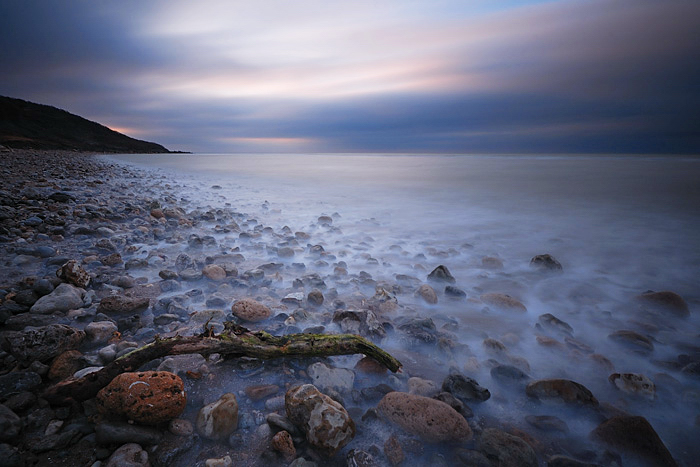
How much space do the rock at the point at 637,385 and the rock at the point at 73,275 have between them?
433 centimetres

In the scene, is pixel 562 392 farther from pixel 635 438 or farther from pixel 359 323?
pixel 359 323

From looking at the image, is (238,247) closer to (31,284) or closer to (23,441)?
(31,284)

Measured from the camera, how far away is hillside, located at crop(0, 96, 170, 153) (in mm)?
76250

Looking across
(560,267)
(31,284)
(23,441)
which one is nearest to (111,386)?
(23,441)

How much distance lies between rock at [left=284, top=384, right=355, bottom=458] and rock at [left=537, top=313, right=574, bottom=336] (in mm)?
2106

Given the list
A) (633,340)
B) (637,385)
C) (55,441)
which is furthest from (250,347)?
(633,340)

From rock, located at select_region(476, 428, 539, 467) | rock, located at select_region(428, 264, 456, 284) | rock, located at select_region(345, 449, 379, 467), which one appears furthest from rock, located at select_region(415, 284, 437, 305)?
rock, located at select_region(345, 449, 379, 467)

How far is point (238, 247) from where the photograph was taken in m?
4.68

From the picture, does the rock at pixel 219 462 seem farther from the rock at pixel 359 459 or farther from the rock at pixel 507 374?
the rock at pixel 507 374

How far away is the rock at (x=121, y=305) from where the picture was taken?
8.10 ft

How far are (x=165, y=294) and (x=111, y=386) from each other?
5.70 ft

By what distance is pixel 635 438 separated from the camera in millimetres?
1460

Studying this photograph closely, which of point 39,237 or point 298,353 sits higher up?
point 39,237

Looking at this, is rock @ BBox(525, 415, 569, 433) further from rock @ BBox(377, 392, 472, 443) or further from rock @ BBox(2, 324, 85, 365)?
rock @ BBox(2, 324, 85, 365)
